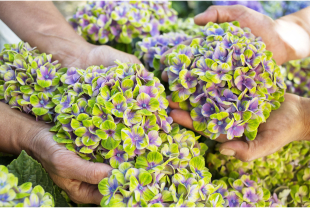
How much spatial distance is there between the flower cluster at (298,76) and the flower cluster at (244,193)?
2.65 ft

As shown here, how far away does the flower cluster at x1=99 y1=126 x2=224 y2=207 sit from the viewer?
0.80 meters

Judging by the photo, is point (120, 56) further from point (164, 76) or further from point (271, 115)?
point (271, 115)

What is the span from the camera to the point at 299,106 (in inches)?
51.1

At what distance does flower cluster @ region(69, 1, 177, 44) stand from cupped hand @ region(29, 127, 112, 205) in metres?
0.74

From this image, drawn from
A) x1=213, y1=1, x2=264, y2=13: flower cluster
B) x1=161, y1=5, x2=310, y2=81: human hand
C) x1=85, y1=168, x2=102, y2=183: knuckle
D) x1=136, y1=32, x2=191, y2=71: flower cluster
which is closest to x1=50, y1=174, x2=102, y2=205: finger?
x1=85, y1=168, x2=102, y2=183: knuckle

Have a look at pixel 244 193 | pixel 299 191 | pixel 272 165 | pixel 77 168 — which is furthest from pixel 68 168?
pixel 299 191


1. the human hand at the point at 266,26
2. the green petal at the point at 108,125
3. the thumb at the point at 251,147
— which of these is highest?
the human hand at the point at 266,26

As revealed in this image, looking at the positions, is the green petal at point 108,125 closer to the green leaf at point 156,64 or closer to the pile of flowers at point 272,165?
the green leaf at point 156,64

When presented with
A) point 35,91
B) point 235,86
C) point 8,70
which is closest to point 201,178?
point 235,86

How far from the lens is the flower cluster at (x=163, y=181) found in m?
0.80

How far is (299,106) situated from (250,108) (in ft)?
1.52

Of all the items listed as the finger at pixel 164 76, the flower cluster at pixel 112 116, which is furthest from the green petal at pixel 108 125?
the finger at pixel 164 76

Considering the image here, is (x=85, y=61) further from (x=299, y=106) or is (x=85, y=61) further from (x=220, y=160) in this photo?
(x=299, y=106)

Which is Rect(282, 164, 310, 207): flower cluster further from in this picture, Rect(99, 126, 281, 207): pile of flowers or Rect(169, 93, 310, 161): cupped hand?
Rect(99, 126, 281, 207): pile of flowers
